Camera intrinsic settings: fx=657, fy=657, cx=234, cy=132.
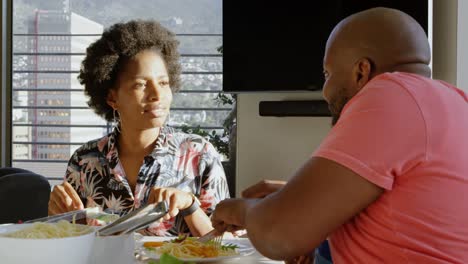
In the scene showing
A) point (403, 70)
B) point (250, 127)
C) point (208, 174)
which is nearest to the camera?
point (403, 70)

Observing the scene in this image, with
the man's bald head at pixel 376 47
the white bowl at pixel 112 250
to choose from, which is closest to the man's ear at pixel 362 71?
the man's bald head at pixel 376 47

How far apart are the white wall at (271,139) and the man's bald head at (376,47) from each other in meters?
1.97

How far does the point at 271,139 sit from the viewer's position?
3.29 m

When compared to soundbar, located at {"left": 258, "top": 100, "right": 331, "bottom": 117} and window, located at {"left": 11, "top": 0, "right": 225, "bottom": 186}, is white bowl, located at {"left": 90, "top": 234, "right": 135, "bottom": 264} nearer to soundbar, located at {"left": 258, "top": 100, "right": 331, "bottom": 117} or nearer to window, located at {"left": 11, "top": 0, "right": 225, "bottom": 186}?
soundbar, located at {"left": 258, "top": 100, "right": 331, "bottom": 117}

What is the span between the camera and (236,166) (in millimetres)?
3357

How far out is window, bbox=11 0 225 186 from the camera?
405cm

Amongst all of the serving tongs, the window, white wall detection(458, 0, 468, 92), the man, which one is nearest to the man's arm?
the man

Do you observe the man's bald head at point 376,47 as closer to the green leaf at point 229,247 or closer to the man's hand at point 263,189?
the man's hand at point 263,189

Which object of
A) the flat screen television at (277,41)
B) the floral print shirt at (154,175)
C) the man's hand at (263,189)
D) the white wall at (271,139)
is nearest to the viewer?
the man's hand at (263,189)

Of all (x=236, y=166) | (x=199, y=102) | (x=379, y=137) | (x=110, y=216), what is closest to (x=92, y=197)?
(x=110, y=216)

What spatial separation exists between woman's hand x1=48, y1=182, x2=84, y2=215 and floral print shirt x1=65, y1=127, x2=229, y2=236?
203mm

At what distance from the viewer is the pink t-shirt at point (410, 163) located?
3.27 feet

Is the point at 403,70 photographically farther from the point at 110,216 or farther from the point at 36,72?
the point at 36,72

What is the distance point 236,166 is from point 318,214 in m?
2.35
